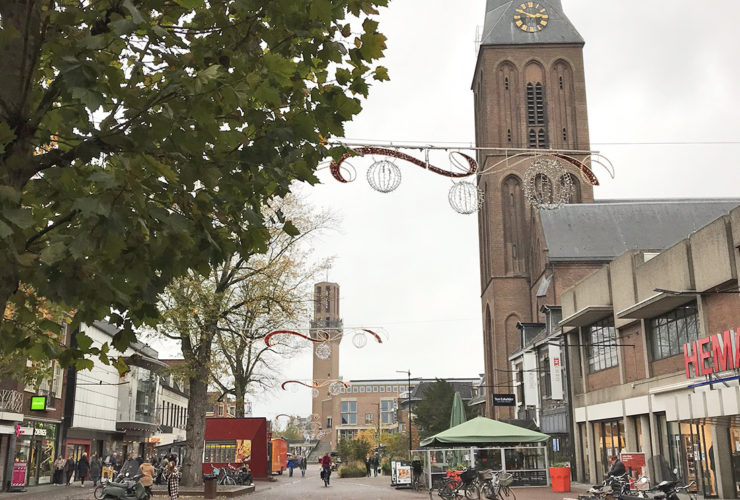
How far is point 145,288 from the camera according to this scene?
4.92 m

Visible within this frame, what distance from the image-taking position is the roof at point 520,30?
2731 inches

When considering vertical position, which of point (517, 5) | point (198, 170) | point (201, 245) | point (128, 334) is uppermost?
point (517, 5)

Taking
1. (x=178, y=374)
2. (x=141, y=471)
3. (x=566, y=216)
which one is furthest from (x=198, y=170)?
(x=566, y=216)

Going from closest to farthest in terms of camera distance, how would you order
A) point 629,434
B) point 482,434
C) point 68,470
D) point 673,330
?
point 482,434, point 673,330, point 629,434, point 68,470

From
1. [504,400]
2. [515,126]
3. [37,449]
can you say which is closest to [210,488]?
[37,449]

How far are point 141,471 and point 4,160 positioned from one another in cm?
1705

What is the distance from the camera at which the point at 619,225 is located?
5603 centimetres

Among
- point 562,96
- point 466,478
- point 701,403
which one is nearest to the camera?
point 701,403

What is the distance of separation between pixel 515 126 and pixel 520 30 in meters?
9.70

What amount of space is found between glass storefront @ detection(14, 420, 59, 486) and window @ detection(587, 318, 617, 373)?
82.4 feet

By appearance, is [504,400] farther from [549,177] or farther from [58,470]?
[549,177]

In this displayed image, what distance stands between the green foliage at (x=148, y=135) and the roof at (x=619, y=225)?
50.3 m

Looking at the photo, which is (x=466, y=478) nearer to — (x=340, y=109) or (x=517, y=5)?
(x=340, y=109)

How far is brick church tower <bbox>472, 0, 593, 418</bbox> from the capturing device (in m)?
62.9
